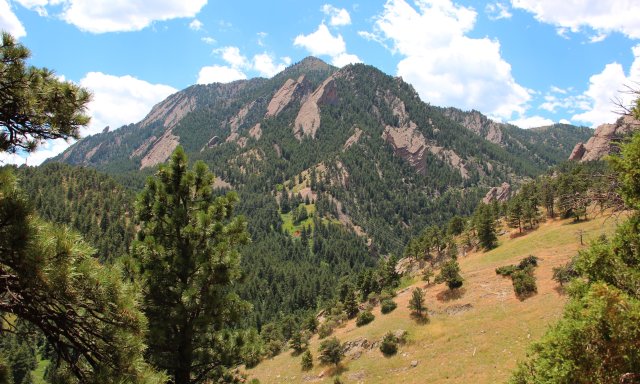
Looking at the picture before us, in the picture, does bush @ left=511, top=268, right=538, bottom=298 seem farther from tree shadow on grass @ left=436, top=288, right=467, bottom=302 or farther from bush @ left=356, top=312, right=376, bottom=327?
bush @ left=356, top=312, right=376, bottom=327

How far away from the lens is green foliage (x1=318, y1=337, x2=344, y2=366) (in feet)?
147

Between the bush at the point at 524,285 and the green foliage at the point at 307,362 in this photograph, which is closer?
the bush at the point at 524,285

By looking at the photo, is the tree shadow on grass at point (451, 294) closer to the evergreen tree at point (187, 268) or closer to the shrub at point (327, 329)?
the shrub at point (327, 329)

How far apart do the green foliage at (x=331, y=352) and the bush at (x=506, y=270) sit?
24.6 metres

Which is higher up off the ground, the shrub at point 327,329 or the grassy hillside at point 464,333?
the grassy hillside at point 464,333

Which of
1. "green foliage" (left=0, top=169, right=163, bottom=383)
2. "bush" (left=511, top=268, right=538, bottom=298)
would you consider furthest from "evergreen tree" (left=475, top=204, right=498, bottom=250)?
"green foliage" (left=0, top=169, right=163, bottom=383)

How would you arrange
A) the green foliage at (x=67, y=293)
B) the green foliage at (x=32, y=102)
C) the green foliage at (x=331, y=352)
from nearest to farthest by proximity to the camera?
the green foliage at (x=67, y=293) → the green foliage at (x=32, y=102) → the green foliage at (x=331, y=352)

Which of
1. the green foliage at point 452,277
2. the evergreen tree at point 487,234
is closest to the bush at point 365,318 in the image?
the green foliage at point 452,277

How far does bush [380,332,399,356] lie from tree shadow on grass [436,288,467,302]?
10.7 meters

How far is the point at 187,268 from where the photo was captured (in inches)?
476

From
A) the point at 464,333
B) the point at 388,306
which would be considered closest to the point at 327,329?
the point at 388,306

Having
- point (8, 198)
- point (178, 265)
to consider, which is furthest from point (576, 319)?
point (8, 198)

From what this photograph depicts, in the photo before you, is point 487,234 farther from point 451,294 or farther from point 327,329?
point 327,329

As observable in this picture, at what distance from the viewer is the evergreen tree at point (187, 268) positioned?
1166 cm
